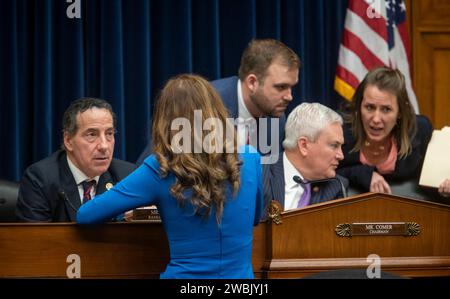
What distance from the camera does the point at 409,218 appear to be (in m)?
3.37

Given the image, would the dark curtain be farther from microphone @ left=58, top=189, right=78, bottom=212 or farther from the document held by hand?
microphone @ left=58, top=189, right=78, bottom=212

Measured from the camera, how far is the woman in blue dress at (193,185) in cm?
279

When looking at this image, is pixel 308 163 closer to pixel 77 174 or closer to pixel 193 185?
pixel 77 174

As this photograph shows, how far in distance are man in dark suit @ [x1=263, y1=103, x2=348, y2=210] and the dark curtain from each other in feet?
5.50

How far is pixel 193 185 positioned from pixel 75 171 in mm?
1029

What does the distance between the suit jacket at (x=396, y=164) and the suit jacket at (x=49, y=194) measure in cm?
125

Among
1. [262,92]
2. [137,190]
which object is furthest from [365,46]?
[137,190]

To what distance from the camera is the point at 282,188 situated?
3.80 m

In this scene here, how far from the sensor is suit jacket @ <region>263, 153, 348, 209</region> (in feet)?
12.3

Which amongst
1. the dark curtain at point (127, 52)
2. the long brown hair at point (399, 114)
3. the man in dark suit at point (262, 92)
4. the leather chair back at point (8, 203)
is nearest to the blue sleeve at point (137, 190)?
the leather chair back at point (8, 203)

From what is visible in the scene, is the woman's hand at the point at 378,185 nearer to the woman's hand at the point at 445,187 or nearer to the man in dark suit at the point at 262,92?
the woman's hand at the point at 445,187
